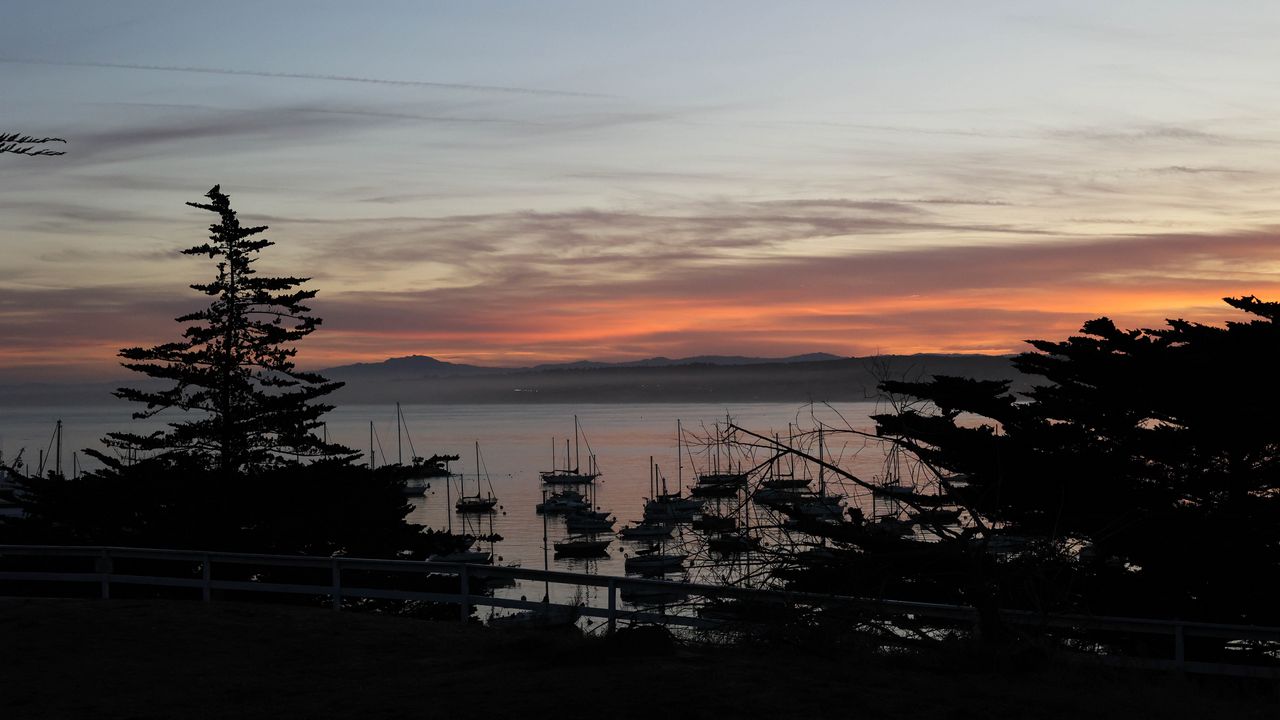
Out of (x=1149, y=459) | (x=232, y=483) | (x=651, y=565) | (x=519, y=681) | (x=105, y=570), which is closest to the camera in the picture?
(x=519, y=681)

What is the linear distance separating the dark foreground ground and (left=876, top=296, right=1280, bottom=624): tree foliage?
12.3m

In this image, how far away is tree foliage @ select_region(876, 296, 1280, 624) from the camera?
27078 mm

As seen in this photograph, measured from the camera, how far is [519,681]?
1238 centimetres

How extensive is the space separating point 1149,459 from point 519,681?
22.1m

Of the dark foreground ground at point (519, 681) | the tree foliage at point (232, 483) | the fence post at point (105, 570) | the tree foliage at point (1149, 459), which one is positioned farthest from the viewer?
the tree foliage at point (232, 483)

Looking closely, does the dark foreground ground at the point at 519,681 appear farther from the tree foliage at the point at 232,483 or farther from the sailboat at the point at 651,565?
the sailboat at the point at 651,565

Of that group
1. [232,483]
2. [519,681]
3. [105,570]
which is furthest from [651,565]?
[519,681]

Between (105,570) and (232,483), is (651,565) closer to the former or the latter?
(232,483)

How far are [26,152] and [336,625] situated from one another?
10657mm

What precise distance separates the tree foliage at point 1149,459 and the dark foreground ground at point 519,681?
12.3 m

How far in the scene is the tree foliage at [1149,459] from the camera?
88.8 feet

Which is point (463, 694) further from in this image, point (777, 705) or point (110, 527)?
point (110, 527)

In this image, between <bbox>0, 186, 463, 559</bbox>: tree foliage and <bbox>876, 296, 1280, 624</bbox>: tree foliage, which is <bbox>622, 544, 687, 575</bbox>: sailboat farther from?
<bbox>876, 296, 1280, 624</bbox>: tree foliage

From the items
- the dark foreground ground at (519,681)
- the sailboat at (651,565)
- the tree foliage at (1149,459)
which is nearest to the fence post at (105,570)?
the dark foreground ground at (519,681)
